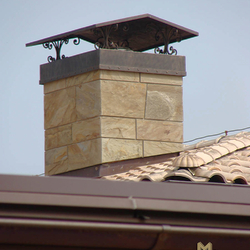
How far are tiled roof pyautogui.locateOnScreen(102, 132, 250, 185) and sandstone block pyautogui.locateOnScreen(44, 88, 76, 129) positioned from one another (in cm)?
120

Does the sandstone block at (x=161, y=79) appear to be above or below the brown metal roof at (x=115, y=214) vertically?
above

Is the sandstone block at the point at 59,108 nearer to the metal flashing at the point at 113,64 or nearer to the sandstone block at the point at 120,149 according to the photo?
the metal flashing at the point at 113,64

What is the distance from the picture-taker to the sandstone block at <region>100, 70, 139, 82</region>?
22.7 feet

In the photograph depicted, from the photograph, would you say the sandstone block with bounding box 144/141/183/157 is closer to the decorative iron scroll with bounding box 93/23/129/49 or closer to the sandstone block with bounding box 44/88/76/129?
the sandstone block with bounding box 44/88/76/129

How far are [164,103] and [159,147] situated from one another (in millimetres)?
673

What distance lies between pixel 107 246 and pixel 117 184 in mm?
377

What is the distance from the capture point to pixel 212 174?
5.60 metres

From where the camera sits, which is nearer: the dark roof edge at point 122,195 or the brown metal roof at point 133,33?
the dark roof edge at point 122,195

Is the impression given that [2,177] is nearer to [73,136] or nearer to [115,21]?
→ [73,136]

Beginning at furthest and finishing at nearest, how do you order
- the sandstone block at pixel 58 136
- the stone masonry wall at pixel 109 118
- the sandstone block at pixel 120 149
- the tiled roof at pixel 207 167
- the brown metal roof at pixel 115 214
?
the sandstone block at pixel 58 136, the stone masonry wall at pixel 109 118, the sandstone block at pixel 120 149, the tiled roof at pixel 207 167, the brown metal roof at pixel 115 214

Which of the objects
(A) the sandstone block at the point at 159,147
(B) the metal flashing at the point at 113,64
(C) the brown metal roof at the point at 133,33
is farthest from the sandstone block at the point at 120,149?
(C) the brown metal roof at the point at 133,33

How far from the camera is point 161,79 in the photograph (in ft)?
23.8

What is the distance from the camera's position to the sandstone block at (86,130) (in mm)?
6758

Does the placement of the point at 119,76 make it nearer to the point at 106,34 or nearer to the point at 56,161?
the point at 106,34
